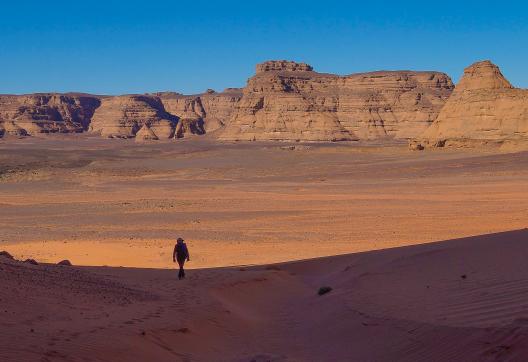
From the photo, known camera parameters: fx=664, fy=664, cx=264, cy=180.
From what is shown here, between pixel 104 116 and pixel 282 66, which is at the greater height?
pixel 282 66

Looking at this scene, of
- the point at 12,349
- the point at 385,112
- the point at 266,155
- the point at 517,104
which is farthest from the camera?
the point at 385,112

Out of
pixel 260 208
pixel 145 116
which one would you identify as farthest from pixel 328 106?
pixel 260 208

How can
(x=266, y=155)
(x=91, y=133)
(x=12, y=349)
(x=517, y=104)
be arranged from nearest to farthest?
(x=12, y=349) < (x=517, y=104) < (x=266, y=155) < (x=91, y=133)

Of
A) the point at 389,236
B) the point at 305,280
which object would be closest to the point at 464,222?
the point at 389,236

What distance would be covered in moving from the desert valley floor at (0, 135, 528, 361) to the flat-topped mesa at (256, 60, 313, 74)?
4232 inches

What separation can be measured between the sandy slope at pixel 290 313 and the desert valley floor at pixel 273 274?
0.03m

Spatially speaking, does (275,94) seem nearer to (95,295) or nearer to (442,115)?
(442,115)

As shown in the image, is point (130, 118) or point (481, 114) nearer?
point (481, 114)

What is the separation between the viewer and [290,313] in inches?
412

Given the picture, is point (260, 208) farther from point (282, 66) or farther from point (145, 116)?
point (145, 116)

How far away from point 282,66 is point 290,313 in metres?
144

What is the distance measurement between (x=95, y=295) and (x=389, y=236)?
12.8m

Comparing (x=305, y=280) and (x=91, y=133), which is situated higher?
(x=91, y=133)

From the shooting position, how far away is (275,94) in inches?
5079
